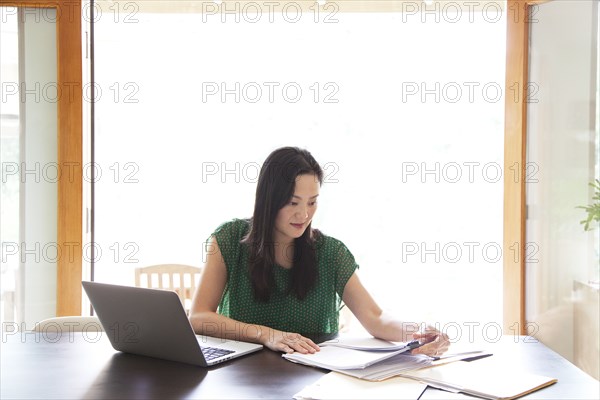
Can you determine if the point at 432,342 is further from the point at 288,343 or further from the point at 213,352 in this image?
the point at 213,352

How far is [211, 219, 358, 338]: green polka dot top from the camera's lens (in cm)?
229

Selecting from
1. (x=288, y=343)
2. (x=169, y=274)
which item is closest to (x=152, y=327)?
(x=288, y=343)

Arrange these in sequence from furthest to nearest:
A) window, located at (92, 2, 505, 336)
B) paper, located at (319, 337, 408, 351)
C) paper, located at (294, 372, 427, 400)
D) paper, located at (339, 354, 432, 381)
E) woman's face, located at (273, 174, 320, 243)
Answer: window, located at (92, 2, 505, 336) < woman's face, located at (273, 174, 320, 243) < paper, located at (319, 337, 408, 351) < paper, located at (339, 354, 432, 381) < paper, located at (294, 372, 427, 400)

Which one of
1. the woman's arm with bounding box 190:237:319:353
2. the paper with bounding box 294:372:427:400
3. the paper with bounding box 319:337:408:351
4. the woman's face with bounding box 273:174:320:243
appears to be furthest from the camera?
the woman's face with bounding box 273:174:320:243

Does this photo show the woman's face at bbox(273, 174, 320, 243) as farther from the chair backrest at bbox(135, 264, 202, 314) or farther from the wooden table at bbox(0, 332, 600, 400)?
the chair backrest at bbox(135, 264, 202, 314)

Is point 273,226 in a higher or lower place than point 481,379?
higher

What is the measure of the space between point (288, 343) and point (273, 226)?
58 centimetres

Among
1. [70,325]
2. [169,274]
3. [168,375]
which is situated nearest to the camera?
[168,375]

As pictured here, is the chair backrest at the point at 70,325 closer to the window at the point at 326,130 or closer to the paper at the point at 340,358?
the paper at the point at 340,358

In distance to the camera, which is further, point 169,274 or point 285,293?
point 169,274

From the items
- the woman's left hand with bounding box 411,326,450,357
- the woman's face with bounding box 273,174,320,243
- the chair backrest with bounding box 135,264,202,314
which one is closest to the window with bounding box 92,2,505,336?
the chair backrest with bounding box 135,264,202,314

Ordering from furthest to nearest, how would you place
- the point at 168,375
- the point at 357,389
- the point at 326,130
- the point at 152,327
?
the point at 326,130
the point at 152,327
the point at 168,375
the point at 357,389

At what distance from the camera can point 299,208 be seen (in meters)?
2.27

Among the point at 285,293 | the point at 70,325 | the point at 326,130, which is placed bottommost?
the point at 70,325
